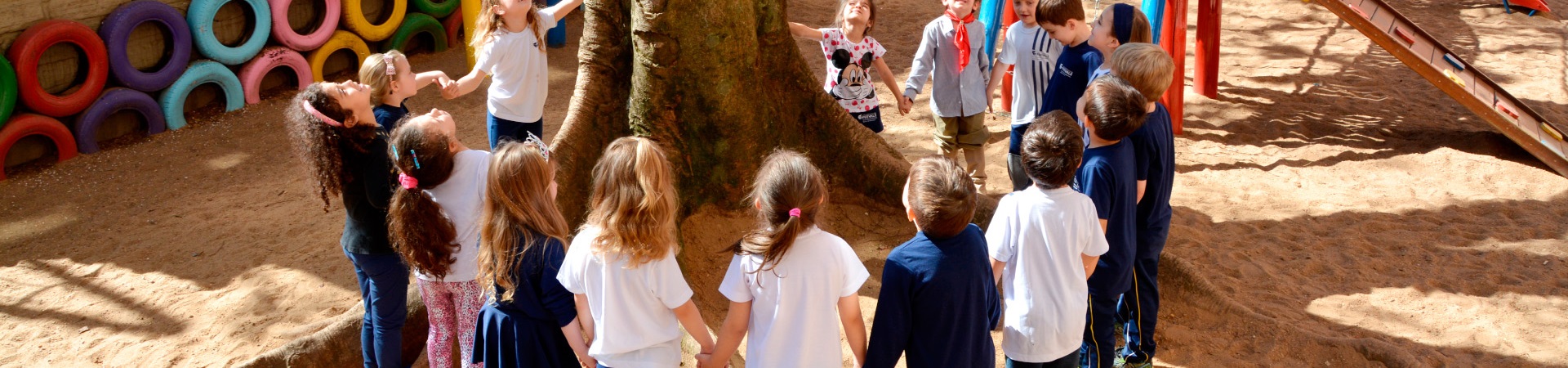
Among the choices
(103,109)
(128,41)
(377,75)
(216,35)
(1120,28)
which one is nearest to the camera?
(377,75)

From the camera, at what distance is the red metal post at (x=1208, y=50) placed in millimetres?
7012

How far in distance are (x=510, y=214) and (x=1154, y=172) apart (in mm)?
2022

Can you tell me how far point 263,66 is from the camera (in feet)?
23.4

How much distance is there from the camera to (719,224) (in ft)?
13.8

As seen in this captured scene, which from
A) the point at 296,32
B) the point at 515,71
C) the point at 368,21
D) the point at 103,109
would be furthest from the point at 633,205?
the point at 368,21

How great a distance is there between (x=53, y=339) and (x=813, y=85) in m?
3.27

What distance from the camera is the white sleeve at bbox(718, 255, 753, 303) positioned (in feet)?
8.23

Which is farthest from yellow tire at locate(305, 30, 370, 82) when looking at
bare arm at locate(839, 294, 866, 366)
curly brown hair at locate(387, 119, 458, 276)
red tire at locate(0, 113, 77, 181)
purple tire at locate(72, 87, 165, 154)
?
bare arm at locate(839, 294, 866, 366)

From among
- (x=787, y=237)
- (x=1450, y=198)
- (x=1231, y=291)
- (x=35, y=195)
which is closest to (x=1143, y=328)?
(x=1231, y=291)

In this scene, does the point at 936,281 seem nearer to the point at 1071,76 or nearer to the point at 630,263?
the point at 630,263

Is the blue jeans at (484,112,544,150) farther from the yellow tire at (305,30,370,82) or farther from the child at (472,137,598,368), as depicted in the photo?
the yellow tire at (305,30,370,82)

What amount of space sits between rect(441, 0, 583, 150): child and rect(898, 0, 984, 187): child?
1.64 meters

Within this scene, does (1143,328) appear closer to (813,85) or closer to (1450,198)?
(813,85)

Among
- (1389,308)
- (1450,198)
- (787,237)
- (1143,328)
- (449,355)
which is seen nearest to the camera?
(787,237)
